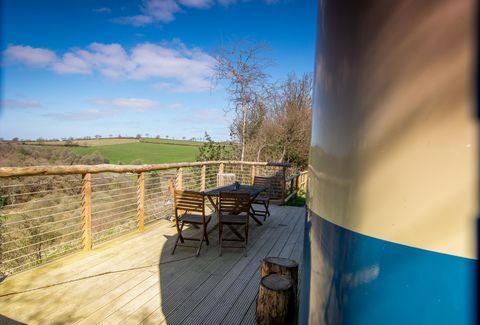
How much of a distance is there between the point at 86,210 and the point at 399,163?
4320mm

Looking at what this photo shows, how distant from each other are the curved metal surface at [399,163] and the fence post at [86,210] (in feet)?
12.5

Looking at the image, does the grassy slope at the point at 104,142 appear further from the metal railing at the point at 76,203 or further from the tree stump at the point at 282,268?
the tree stump at the point at 282,268

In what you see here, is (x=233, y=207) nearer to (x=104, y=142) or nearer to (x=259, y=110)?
(x=259, y=110)

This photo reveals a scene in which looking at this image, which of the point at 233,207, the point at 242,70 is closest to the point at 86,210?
the point at 233,207

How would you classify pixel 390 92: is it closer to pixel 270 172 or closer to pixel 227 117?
pixel 270 172

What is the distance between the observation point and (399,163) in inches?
35.5

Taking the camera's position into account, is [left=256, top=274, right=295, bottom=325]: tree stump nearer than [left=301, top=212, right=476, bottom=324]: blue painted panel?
No

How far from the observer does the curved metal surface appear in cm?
77

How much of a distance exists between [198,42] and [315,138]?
13376 millimetres

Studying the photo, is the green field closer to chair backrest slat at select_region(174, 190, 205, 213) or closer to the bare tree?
the bare tree

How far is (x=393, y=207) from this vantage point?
0.92 meters

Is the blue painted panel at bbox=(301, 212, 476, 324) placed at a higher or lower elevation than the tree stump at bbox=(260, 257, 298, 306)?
higher

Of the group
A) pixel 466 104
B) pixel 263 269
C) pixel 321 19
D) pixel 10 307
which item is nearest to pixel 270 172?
pixel 263 269

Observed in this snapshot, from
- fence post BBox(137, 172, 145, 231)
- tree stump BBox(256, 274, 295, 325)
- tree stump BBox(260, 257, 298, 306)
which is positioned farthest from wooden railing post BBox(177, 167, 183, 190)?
tree stump BBox(256, 274, 295, 325)
